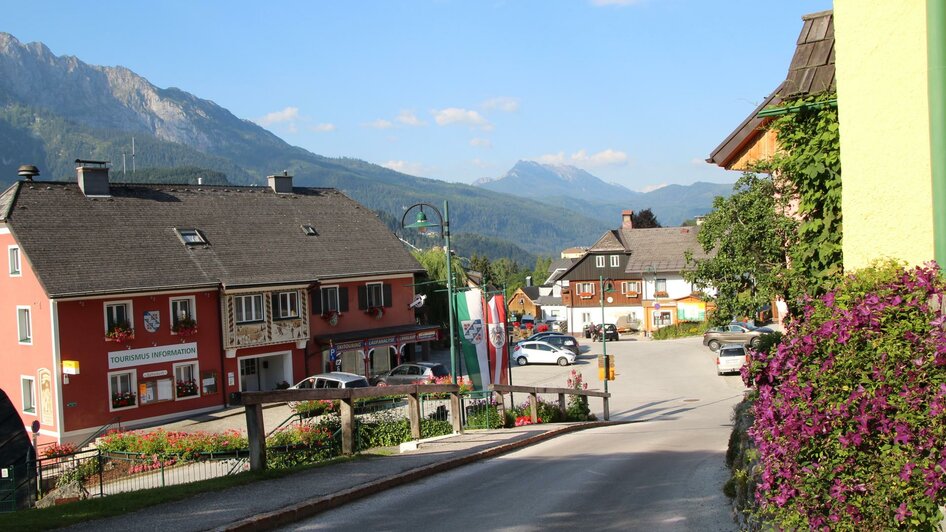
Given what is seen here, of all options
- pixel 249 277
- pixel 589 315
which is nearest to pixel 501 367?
pixel 249 277

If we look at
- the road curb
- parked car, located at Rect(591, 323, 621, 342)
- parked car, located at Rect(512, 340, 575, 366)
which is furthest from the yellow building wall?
parked car, located at Rect(591, 323, 621, 342)

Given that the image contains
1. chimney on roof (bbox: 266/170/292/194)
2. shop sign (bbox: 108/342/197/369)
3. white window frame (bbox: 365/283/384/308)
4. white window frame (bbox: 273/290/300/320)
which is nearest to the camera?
shop sign (bbox: 108/342/197/369)

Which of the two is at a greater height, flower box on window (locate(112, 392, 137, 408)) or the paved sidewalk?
the paved sidewalk

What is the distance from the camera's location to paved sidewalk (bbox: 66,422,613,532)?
862 centimetres

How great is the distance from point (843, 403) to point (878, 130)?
257 cm

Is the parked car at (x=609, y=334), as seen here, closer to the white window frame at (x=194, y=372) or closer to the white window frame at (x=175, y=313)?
the white window frame at (x=175, y=313)

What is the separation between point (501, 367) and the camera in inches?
874

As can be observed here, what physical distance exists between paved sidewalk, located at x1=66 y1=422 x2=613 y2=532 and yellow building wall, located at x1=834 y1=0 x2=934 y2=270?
6.34m

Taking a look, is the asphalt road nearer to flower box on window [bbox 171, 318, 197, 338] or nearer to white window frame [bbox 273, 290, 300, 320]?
flower box on window [bbox 171, 318, 197, 338]

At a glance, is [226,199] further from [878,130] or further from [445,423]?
[878,130]

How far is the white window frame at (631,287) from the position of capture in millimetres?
75500

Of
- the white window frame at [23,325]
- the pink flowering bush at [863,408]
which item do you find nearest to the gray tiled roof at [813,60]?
the pink flowering bush at [863,408]

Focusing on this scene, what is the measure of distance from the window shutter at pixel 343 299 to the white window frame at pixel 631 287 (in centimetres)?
3807

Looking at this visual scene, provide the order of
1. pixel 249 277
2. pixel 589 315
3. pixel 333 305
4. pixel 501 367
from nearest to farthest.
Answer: pixel 501 367 < pixel 249 277 < pixel 333 305 < pixel 589 315
